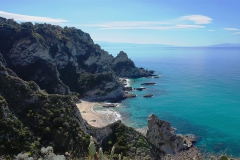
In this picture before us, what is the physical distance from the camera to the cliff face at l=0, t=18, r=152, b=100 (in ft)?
186

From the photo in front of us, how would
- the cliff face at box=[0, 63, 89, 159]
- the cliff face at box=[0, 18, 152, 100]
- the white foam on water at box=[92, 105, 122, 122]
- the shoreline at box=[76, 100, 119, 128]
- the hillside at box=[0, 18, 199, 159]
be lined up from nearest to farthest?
1. the cliff face at box=[0, 63, 89, 159]
2. the hillside at box=[0, 18, 199, 159]
3. the shoreline at box=[76, 100, 119, 128]
4. the white foam on water at box=[92, 105, 122, 122]
5. the cliff face at box=[0, 18, 152, 100]

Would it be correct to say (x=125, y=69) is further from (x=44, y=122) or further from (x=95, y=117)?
(x=44, y=122)

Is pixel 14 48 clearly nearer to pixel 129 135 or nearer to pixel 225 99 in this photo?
pixel 129 135

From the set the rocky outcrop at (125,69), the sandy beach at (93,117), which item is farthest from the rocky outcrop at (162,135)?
the rocky outcrop at (125,69)

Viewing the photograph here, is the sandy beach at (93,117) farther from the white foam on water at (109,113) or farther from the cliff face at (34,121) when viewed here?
the cliff face at (34,121)

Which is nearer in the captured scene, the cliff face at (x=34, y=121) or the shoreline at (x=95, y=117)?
the cliff face at (x=34, y=121)

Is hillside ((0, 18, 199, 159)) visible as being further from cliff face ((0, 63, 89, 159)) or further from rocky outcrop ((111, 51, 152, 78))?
rocky outcrop ((111, 51, 152, 78))

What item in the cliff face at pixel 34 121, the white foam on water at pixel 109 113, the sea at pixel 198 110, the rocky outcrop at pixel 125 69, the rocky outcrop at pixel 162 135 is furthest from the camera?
the rocky outcrop at pixel 125 69

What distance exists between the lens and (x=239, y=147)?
40.6m

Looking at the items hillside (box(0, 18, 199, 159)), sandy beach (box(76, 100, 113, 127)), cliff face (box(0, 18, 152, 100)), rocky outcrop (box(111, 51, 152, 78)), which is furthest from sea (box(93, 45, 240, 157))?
rocky outcrop (box(111, 51, 152, 78))

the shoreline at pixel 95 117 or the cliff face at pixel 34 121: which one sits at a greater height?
the cliff face at pixel 34 121

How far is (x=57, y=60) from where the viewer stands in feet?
246

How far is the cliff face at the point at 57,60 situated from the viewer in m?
56.6

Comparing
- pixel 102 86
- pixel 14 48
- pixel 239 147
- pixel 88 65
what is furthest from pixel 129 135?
pixel 88 65
